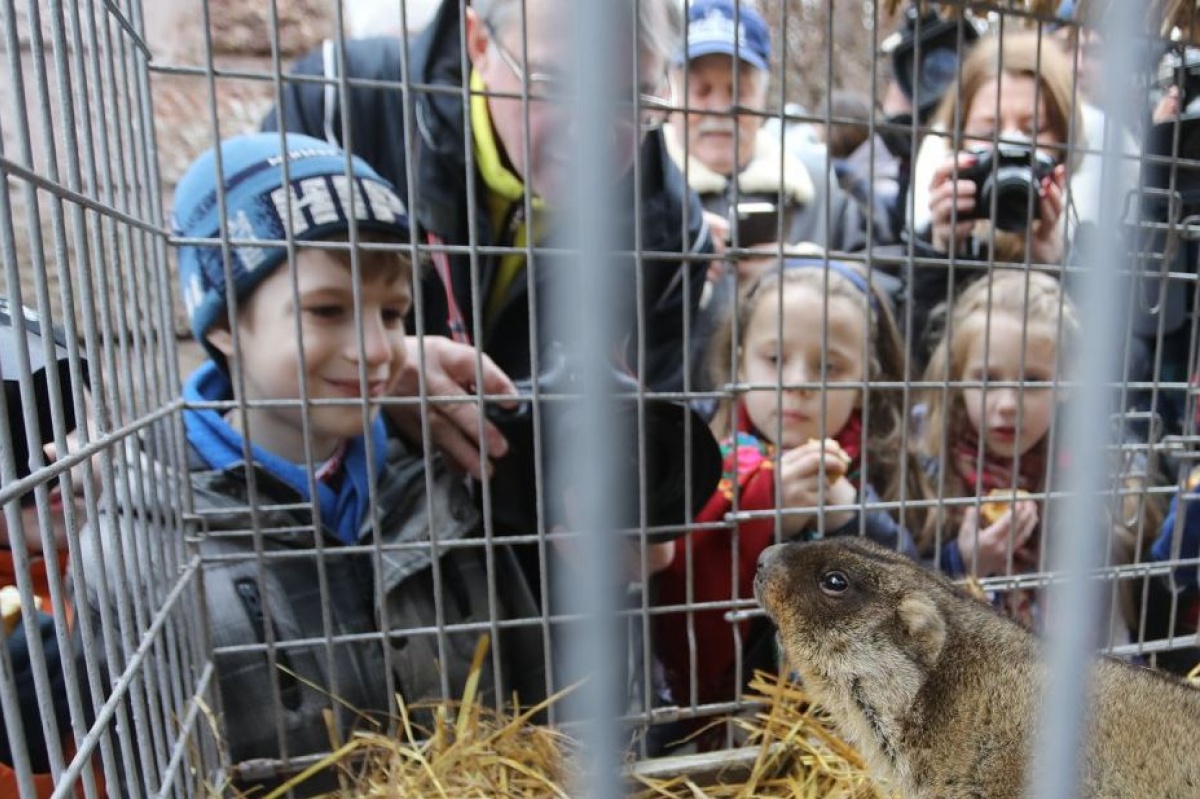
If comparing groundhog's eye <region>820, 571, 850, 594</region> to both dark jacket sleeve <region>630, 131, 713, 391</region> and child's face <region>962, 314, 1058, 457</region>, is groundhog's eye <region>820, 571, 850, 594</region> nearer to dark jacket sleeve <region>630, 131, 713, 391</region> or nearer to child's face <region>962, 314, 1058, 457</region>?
dark jacket sleeve <region>630, 131, 713, 391</region>

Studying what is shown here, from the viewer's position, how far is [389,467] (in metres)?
1.16

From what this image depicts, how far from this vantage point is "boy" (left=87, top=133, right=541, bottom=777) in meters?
0.88

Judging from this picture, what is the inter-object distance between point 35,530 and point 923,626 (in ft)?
2.81

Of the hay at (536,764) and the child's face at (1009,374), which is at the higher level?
the child's face at (1009,374)

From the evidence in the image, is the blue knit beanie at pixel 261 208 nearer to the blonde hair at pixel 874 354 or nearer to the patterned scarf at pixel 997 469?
the blonde hair at pixel 874 354

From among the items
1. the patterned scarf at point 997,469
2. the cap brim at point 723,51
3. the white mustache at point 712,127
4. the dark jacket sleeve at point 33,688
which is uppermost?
the cap brim at point 723,51

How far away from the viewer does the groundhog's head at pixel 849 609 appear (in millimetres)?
864

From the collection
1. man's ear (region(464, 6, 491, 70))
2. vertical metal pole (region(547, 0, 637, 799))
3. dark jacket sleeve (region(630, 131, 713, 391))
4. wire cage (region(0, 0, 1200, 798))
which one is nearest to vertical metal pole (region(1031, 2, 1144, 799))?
wire cage (region(0, 0, 1200, 798))

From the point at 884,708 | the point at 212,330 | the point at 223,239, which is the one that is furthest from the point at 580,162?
the point at 212,330

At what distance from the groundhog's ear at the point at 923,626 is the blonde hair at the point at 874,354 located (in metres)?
0.53

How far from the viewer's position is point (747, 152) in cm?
187

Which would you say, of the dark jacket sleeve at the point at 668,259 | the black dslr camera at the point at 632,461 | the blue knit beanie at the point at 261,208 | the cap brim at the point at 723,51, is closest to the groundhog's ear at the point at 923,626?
the black dslr camera at the point at 632,461

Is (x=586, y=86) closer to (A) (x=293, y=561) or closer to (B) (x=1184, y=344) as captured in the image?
(A) (x=293, y=561)

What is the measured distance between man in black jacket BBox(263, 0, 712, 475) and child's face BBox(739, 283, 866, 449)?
0.19 meters
